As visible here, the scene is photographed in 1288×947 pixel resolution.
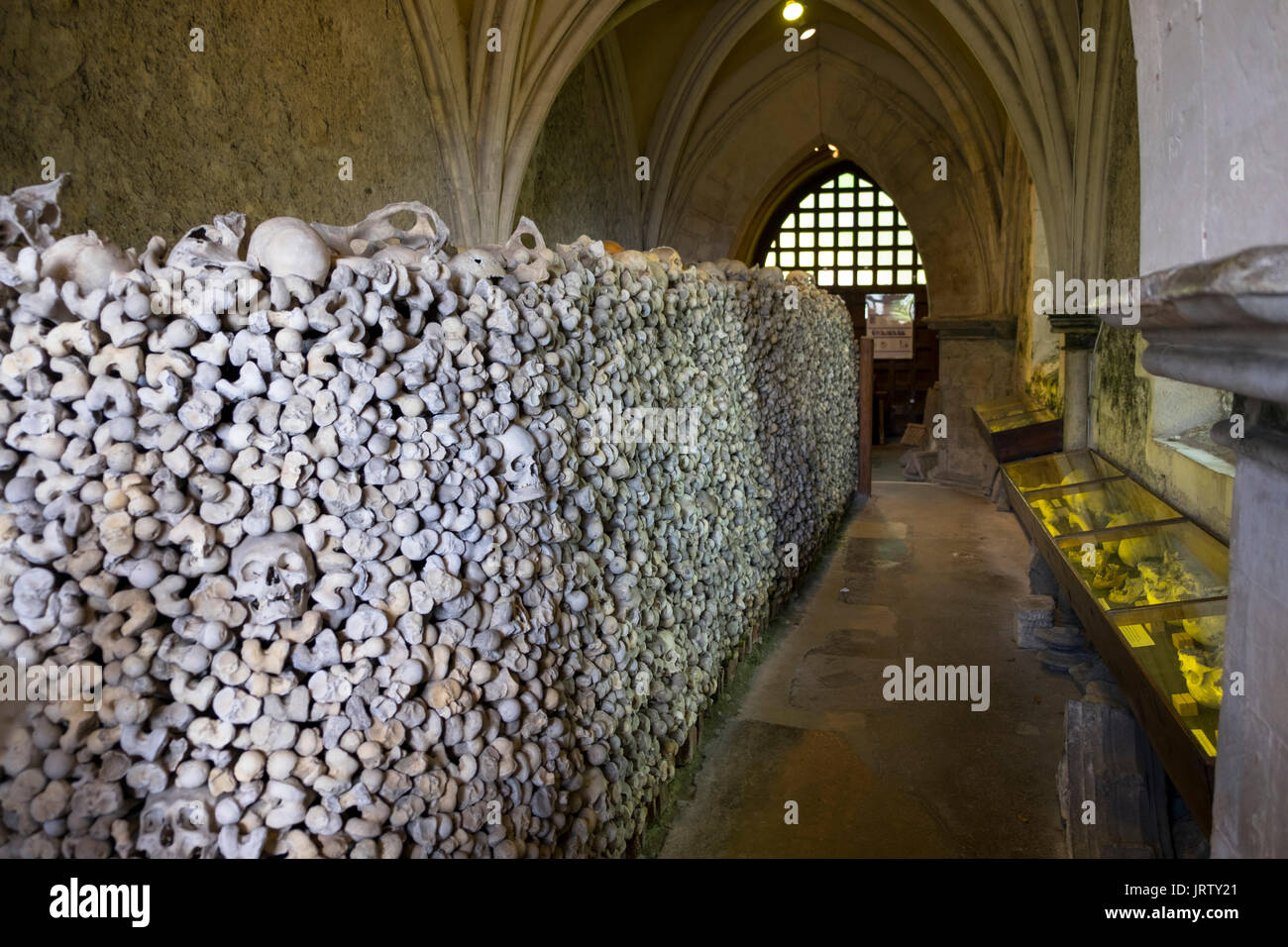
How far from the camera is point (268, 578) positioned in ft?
6.13

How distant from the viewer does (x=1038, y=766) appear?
391 centimetres

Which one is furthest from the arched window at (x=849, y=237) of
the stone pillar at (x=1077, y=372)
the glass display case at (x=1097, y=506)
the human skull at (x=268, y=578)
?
the human skull at (x=268, y=578)

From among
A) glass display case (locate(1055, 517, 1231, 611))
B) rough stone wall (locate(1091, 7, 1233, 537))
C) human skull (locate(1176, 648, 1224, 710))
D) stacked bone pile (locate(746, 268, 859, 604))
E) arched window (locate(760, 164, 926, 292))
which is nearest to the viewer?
human skull (locate(1176, 648, 1224, 710))

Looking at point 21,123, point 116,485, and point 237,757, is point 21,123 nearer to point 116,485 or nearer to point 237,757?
point 116,485

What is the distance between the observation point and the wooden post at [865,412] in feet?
34.1

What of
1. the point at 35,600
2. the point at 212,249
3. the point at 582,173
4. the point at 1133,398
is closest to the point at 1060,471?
the point at 1133,398

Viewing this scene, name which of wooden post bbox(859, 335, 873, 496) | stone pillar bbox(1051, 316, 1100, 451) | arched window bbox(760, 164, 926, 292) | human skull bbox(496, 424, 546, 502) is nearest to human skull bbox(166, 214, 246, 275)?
human skull bbox(496, 424, 546, 502)

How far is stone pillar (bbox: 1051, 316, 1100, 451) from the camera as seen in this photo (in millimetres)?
7465

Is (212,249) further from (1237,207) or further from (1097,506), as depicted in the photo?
(1097,506)

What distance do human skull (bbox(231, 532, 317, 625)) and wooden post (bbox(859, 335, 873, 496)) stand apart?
9.01 meters

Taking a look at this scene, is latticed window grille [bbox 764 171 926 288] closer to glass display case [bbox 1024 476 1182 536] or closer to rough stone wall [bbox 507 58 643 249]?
rough stone wall [bbox 507 58 643 249]

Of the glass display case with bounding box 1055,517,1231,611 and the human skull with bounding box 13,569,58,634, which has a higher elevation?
the human skull with bounding box 13,569,58,634

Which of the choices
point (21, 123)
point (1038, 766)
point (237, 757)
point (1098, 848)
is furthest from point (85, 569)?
point (21, 123)
